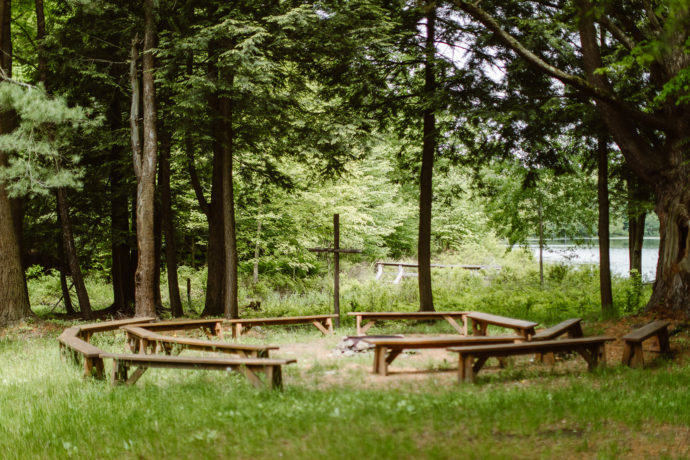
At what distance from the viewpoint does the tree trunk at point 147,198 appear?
13023 millimetres

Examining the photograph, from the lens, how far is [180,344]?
29.4 ft

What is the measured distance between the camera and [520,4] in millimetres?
13719

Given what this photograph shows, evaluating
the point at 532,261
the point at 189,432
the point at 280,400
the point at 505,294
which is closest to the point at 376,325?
the point at 505,294

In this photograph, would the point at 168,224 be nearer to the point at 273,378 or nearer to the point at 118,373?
the point at 118,373

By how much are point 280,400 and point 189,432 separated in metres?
1.14

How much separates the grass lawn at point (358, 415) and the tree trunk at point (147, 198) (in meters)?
5.01

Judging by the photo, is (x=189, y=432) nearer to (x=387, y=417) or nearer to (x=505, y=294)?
(x=387, y=417)

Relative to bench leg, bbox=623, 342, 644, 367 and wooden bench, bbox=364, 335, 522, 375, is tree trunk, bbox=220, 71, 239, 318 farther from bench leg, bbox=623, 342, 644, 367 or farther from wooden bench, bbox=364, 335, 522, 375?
bench leg, bbox=623, 342, 644, 367

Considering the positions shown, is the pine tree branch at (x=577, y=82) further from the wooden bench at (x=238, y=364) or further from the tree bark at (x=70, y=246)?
the tree bark at (x=70, y=246)

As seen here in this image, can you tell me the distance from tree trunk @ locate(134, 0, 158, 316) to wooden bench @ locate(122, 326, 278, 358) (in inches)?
133

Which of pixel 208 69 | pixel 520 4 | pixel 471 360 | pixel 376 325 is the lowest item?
pixel 376 325

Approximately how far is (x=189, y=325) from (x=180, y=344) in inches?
88.0

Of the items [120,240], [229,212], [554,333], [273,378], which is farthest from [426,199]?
[273,378]

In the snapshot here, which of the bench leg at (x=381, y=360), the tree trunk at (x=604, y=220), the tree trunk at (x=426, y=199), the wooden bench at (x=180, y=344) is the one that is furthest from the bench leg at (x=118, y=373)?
the tree trunk at (x=604, y=220)
